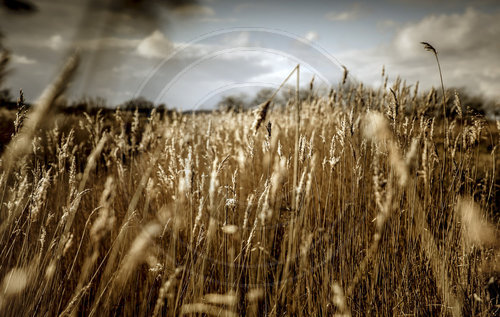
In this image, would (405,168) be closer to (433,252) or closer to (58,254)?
(433,252)

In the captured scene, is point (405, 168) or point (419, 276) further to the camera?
point (419, 276)

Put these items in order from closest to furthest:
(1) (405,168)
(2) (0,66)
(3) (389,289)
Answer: (2) (0,66) → (1) (405,168) → (3) (389,289)

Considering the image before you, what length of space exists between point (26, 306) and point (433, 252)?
193 cm

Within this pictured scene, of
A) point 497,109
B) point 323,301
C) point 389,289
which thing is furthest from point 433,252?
point 497,109

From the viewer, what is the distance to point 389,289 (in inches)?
52.6

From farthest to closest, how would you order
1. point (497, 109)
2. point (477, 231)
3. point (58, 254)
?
1. point (497, 109)
2. point (477, 231)
3. point (58, 254)

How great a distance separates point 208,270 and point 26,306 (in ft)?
2.70

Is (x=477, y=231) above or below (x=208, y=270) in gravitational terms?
above

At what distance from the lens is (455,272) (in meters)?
1.45

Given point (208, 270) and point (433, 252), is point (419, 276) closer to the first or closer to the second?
point (433, 252)

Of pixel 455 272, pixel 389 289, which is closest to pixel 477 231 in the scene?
pixel 455 272

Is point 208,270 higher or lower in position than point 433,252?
lower

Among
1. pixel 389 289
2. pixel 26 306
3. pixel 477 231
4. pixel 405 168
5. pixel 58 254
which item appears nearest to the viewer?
pixel 405 168

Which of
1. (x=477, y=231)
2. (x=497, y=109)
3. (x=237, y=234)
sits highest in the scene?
(x=497, y=109)
